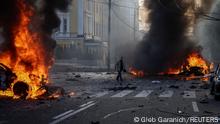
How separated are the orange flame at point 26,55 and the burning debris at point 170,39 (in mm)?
20878

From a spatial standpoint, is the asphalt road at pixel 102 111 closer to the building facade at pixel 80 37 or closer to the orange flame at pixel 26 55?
the orange flame at pixel 26 55

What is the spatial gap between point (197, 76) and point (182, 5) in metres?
6.62

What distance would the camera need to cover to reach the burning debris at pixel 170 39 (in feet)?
131

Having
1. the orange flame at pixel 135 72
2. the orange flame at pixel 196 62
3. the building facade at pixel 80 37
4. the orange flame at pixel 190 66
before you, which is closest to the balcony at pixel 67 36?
the building facade at pixel 80 37

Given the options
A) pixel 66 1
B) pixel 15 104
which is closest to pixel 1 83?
pixel 15 104

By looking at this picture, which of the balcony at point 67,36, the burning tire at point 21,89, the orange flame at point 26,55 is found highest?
the balcony at point 67,36

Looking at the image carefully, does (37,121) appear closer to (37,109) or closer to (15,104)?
(37,109)

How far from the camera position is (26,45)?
2031 cm

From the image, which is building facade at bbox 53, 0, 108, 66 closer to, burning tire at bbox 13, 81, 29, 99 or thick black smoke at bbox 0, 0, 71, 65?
thick black smoke at bbox 0, 0, 71, 65

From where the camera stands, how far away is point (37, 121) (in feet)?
38.0

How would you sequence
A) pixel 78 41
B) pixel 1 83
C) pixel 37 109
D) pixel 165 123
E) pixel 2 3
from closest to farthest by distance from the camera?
pixel 165 123 → pixel 37 109 → pixel 1 83 → pixel 2 3 → pixel 78 41

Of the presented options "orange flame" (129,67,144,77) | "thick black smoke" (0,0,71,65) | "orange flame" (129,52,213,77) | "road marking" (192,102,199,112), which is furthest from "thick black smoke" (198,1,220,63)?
"road marking" (192,102,199,112)

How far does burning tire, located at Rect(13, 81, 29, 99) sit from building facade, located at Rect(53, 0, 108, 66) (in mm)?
42282

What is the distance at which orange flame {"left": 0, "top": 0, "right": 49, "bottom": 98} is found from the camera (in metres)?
19.2
